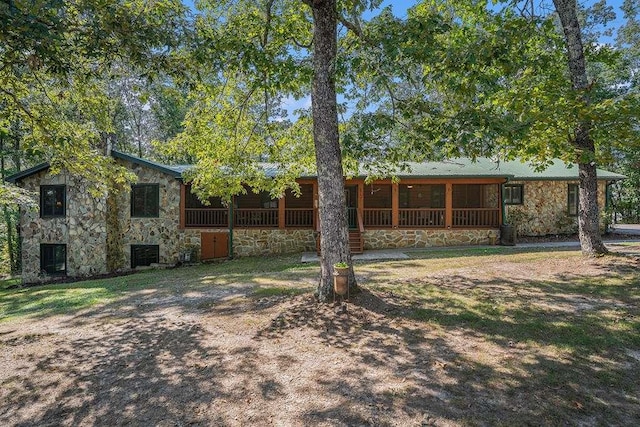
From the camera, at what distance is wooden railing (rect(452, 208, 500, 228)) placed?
584 inches

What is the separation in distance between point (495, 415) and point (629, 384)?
1548mm

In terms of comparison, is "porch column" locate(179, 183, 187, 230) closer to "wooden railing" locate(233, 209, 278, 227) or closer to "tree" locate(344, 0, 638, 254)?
"wooden railing" locate(233, 209, 278, 227)

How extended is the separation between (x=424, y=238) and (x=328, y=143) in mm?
9835

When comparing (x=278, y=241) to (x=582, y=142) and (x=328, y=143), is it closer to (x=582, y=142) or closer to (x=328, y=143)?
(x=328, y=143)

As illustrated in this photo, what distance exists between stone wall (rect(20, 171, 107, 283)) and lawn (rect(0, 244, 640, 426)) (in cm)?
716

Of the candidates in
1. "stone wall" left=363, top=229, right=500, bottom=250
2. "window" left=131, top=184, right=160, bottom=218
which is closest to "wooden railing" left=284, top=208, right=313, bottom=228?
"stone wall" left=363, top=229, right=500, bottom=250

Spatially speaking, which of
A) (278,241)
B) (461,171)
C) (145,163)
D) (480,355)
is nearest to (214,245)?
(278,241)

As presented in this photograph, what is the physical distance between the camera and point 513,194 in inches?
637

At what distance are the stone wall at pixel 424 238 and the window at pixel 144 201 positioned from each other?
850cm

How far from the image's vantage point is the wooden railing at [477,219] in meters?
14.8

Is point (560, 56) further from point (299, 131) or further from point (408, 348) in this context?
point (408, 348)

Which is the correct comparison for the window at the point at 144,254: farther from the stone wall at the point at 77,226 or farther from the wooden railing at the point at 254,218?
the wooden railing at the point at 254,218

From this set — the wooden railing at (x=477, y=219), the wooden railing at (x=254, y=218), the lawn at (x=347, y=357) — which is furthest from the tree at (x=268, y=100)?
the wooden railing at (x=477, y=219)

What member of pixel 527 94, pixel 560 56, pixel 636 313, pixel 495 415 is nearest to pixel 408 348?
pixel 495 415
